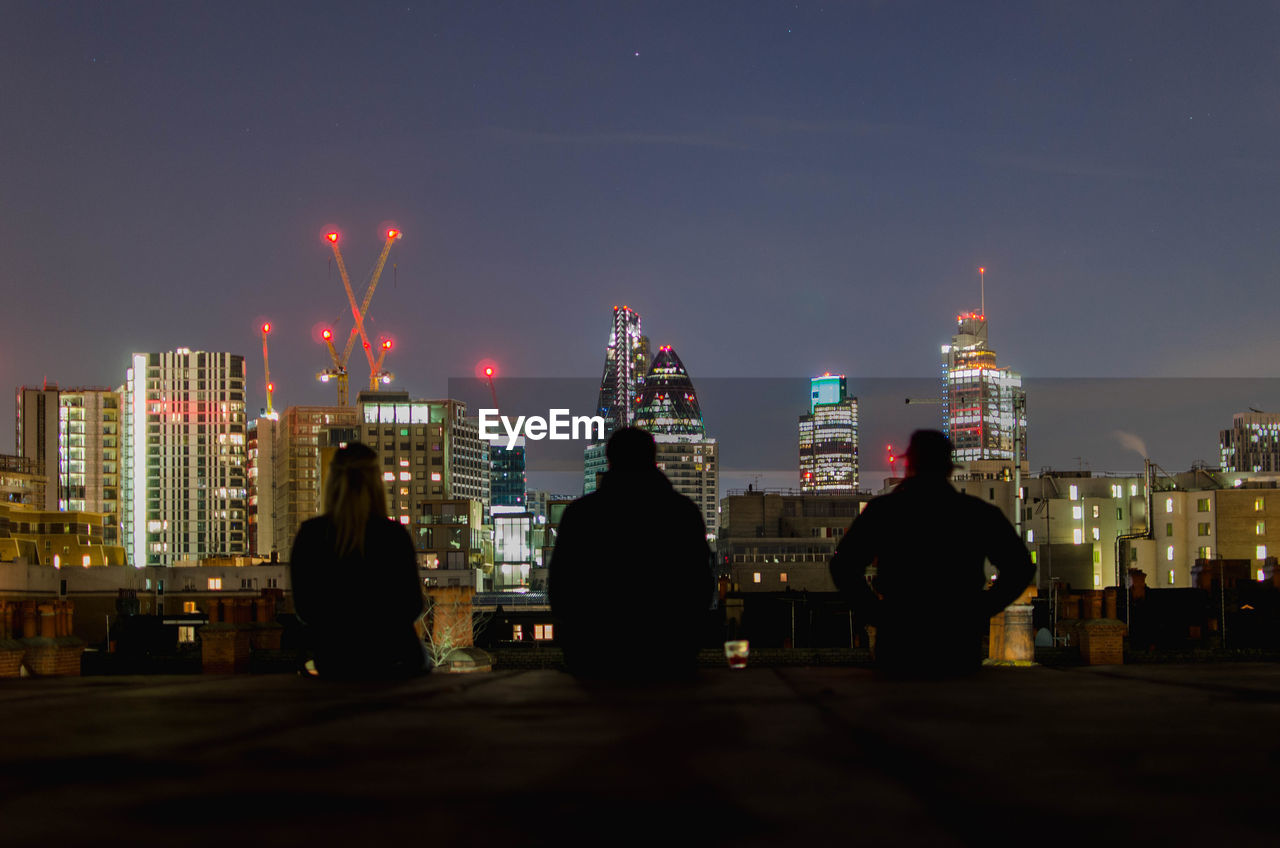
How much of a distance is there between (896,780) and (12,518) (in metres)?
133

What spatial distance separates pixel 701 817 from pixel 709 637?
422cm

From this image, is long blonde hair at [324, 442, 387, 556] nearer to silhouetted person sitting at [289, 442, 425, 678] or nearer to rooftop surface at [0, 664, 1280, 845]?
silhouetted person sitting at [289, 442, 425, 678]

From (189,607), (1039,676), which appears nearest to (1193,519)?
(189,607)

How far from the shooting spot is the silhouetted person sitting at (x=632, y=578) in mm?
6699

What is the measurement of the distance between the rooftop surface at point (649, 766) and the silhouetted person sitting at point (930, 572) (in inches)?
49.8

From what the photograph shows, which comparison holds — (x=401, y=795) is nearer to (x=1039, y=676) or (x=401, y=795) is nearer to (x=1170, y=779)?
(x=1170, y=779)

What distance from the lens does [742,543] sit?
118562 millimetres

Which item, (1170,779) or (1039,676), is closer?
(1170,779)

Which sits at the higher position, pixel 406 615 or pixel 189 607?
pixel 406 615

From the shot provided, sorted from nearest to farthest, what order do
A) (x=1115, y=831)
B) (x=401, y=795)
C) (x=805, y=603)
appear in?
(x=1115, y=831), (x=401, y=795), (x=805, y=603)

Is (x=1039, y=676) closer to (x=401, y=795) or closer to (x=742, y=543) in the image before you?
(x=401, y=795)

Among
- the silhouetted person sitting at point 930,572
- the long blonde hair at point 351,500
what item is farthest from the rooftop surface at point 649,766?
the long blonde hair at point 351,500

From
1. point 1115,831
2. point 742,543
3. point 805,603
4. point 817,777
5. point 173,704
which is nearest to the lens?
point 1115,831

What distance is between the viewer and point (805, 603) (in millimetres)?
56594
